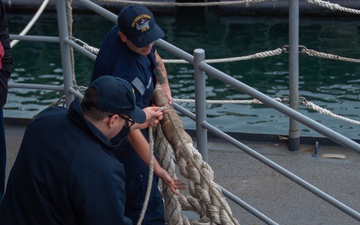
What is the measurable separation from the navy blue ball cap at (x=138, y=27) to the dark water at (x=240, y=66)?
21.0ft

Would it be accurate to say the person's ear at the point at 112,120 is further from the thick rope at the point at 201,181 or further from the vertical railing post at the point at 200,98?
the vertical railing post at the point at 200,98

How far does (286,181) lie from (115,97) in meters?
2.66

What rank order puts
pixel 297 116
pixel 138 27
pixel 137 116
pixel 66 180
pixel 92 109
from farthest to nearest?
pixel 138 27
pixel 297 116
pixel 137 116
pixel 92 109
pixel 66 180

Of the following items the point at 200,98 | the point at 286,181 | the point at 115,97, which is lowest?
the point at 286,181

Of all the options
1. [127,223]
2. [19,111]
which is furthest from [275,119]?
[127,223]

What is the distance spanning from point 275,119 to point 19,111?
158 inches

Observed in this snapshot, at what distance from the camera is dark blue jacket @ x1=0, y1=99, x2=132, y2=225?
3045 millimetres

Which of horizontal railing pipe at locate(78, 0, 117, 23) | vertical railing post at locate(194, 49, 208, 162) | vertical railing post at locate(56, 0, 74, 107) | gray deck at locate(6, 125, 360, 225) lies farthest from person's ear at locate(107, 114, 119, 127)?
vertical railing post at locate(56, 0, 74, 107)

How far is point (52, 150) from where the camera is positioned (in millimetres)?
3135

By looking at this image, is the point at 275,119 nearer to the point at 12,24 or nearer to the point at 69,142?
the point at 69,142

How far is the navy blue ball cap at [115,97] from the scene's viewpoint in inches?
125

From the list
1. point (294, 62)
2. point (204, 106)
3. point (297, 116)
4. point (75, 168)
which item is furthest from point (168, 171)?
point (294, 62)

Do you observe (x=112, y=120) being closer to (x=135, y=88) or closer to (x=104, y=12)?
(x=135, y=88)

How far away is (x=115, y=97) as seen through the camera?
3201 mm
